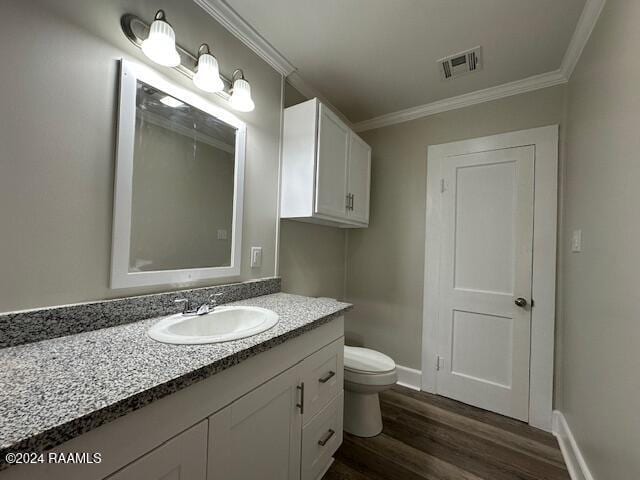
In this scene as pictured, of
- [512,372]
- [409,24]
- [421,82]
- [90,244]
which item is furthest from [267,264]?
[512,372]

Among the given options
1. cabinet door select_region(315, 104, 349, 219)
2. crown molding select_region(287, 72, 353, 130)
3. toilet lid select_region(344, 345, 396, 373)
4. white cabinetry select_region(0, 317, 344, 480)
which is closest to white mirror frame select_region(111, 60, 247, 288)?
white cabinetry select_region(0, 317, 344, 480)

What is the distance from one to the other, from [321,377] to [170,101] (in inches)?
55.9

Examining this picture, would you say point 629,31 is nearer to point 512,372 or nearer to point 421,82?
point 421,82

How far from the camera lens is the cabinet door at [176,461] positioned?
58cm

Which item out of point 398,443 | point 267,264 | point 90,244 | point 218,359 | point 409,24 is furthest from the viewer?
point 267,264

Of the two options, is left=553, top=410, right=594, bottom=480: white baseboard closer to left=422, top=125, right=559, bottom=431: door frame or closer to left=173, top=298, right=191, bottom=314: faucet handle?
left=422, top=125, right=559, bottom=431: door frame

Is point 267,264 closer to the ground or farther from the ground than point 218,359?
farther from the ground

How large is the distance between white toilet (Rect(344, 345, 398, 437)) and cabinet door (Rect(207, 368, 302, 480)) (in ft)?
1.97

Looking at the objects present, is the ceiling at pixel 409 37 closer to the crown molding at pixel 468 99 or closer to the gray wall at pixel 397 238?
the crown molding at pixel 468 99

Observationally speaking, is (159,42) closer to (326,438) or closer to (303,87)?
(303,87)

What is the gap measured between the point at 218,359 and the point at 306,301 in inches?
31.2

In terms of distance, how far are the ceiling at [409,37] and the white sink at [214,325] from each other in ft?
5.00

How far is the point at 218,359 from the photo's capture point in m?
0.73

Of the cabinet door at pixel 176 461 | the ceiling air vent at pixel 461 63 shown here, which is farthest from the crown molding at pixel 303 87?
the cabinet door at pixel 176 461
